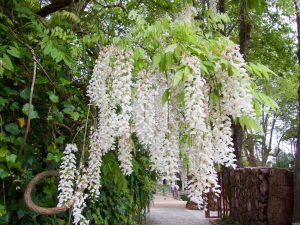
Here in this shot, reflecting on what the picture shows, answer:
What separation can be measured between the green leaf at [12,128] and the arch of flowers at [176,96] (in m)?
0.82

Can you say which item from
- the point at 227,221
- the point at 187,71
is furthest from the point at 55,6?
the point at 227,221

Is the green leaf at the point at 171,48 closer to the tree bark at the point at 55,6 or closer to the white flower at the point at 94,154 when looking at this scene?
the white flower at the point at 94,154

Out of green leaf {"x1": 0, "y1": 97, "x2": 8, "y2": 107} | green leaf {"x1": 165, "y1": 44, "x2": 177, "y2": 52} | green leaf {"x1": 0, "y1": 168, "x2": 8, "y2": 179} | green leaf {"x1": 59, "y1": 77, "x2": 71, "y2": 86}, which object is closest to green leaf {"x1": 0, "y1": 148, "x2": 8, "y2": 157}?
green leaf {"x1": 0, "y1": 168, "x2": 8, "y2": 179}

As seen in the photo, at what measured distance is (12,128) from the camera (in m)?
2.97

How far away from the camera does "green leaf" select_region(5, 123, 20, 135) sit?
297 cm

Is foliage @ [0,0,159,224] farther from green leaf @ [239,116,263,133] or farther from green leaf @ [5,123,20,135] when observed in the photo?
green leaf @ [239,116,263,133]

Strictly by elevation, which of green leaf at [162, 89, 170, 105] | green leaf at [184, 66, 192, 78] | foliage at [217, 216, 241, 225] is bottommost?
foliage at [217, 216, 241, 225]

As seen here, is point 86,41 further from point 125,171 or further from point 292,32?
point 292,32

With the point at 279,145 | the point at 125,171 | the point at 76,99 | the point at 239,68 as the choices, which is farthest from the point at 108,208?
the point at 279,145

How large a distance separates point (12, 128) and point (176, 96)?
1.40 meters

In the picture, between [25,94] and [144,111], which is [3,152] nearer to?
[25,94]

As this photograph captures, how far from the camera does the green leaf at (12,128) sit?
2.97 metres

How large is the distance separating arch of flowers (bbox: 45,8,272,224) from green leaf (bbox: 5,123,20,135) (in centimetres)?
82

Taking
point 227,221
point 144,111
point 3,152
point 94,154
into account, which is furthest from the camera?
point 227,221
